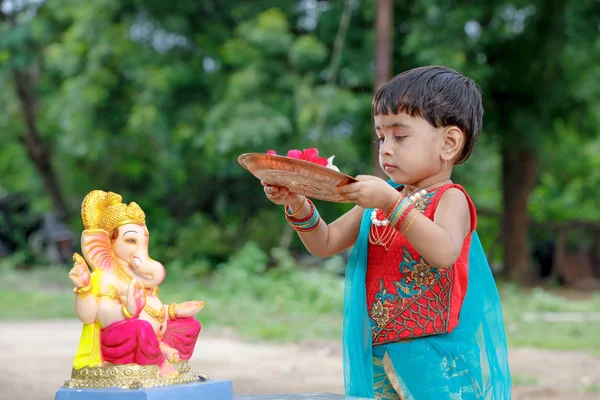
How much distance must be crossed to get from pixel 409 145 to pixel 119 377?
0.99m

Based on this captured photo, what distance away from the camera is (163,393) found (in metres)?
2.18

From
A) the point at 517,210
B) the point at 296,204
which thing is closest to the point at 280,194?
the point at 296,204

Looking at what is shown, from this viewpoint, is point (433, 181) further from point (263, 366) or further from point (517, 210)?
point (517, 210)

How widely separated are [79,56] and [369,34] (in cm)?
443

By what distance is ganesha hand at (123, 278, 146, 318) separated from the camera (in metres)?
2.26

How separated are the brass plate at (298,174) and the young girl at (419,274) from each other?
0.14 meters

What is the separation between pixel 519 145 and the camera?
13.8 metres

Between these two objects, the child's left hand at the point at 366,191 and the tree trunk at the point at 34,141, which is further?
the tree trunk at the point at 34,141

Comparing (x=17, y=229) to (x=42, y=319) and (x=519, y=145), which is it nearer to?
(x=42, y=319)

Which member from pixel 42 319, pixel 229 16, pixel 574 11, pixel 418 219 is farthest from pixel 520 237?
pixel 418 219

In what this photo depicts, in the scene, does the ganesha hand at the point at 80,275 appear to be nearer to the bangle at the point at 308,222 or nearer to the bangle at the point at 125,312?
the bangle at the point at 125,312

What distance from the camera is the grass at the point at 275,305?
8.47 m

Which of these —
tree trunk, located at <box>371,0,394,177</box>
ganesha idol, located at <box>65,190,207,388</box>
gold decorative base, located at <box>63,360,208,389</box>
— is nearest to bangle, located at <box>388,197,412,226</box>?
ganesha idol, located at <box>65,190,207,388</box>

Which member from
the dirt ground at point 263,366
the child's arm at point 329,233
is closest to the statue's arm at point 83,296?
the child's arm at point 329,233
